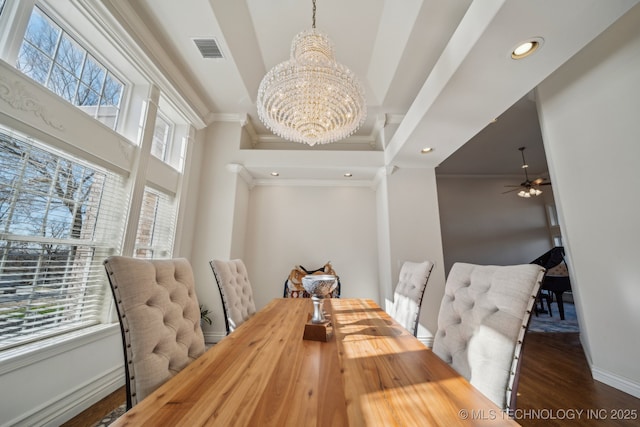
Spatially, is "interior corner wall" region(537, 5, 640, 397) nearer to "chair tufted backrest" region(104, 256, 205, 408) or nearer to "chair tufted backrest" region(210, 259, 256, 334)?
"chair tufted backrest" region(210, 259, 256, 334)

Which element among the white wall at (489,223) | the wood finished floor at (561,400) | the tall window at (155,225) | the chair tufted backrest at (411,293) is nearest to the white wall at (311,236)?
the tall window at (155,225)

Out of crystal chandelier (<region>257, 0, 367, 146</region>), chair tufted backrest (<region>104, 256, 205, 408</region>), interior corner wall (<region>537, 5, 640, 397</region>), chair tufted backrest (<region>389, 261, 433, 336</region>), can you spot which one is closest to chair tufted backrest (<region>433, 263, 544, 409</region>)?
chair tufted backrest (<region>389, 261, 433, 336</region>)

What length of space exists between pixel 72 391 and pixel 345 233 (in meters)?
3.34

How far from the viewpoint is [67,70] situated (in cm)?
181

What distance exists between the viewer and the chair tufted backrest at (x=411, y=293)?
1624 mm

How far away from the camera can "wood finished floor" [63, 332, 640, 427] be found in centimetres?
164

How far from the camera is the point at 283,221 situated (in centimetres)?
404

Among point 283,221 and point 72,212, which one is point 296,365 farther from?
point 283,221

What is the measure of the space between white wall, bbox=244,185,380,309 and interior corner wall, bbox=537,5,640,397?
2.33m

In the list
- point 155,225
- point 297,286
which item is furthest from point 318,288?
point 155,225

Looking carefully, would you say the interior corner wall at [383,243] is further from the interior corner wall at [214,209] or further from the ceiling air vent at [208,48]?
the ceiling air vent at [208,48]

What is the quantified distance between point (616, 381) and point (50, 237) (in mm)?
4601

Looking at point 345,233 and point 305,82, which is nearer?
point 305,82

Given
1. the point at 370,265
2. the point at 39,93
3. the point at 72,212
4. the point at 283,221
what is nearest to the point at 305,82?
the point at 39,93
